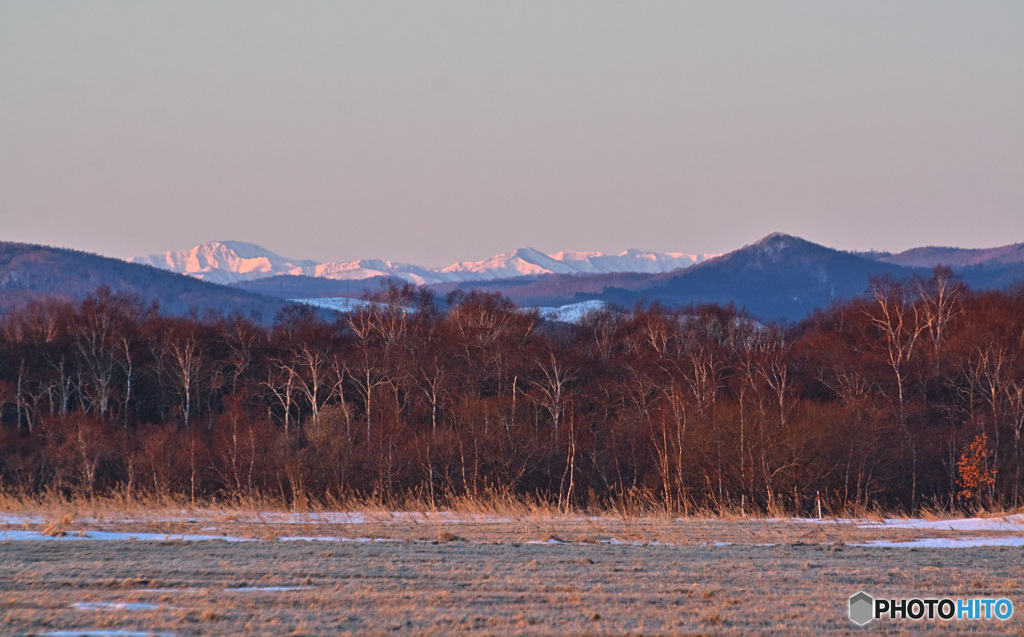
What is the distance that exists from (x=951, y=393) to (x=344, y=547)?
205 ft

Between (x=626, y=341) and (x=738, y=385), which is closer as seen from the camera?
(x=738, y=385)

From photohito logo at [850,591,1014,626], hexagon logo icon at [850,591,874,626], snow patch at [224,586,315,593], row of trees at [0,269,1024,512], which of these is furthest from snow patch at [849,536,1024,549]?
row of trees at [0,269,1024,512]

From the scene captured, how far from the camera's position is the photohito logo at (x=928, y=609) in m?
9.89

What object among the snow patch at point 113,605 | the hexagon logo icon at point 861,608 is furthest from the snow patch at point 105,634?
the hexagon logo icon at point 861,608

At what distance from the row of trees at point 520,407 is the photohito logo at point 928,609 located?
28326mm

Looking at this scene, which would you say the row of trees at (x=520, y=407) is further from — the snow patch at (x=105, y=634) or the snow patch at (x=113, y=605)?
the snow patch at (x=105, y=634)

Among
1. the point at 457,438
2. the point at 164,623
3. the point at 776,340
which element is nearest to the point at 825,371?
the point at 776,340

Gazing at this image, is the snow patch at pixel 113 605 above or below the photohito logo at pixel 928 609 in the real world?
above

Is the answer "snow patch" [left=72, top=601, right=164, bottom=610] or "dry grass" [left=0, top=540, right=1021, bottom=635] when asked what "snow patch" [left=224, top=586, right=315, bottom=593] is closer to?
"dry grass" [left=0, top=540, right=1021, bottom=635]

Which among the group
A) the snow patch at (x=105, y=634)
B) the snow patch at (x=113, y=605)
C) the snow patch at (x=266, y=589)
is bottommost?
the snow patch at (x=266, y=589)

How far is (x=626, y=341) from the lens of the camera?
91438 mm

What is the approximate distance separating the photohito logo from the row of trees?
2833 centimetres

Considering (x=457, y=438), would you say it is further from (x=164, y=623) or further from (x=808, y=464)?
(x=164, y=623)

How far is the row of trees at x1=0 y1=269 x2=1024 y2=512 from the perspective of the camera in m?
51.4
